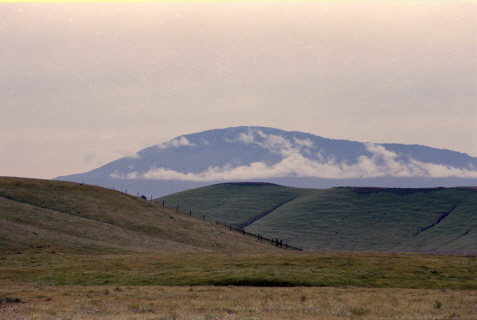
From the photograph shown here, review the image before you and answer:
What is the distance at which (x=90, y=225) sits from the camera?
10406 centimetres

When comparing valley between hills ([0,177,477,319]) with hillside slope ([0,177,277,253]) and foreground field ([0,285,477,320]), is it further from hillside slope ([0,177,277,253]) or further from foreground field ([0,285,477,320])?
hillside slope ([0,177,277,253])

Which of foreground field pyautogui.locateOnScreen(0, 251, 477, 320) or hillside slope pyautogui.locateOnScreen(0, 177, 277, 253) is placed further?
hillside slope pyautogui.locateOnScreen(0, 177, 277, 253)

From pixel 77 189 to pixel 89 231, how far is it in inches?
1581

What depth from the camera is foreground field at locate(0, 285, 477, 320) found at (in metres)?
31.1

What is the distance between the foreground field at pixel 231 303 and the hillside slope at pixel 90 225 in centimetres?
4068

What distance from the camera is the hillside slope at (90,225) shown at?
86.0 metres

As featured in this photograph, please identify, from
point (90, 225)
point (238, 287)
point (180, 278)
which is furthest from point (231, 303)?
point (90, 225)

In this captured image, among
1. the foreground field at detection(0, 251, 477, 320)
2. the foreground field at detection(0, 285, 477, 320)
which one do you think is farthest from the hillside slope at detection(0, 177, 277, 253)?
the foreground field at detection(0, 285, 477, 320)

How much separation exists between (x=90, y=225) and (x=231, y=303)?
243 ft

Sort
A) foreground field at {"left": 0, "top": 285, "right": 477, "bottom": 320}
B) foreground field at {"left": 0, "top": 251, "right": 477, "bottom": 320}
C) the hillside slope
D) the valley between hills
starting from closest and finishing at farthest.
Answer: foreground field at {"left": 0, "top": 285, "right": 477, "bottom": 320}, foreground field at {"left": 0, "top": 251, "right": 477, "bottom": 320}, the valley between hills, the hillside slope

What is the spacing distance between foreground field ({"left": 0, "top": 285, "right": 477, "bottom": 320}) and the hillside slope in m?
40.7

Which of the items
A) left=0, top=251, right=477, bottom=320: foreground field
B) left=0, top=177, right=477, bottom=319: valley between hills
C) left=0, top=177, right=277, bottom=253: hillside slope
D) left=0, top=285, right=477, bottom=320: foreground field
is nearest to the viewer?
left=0, top=285, right=477, bottom=320: foreground field

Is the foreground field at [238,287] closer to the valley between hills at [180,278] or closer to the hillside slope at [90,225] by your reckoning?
the valley between hills at [180,278]

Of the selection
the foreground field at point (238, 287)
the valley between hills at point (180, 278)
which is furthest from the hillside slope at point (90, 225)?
the foreground field at point (238, 287)
